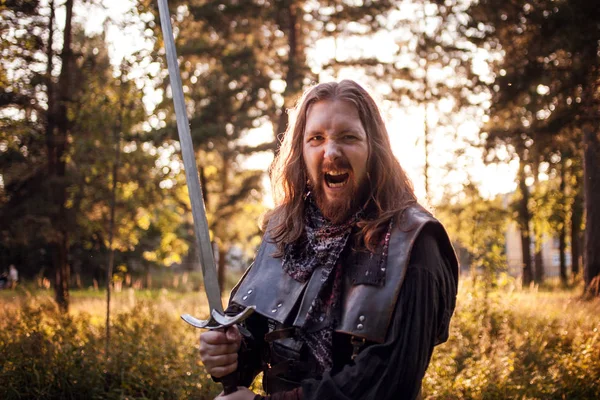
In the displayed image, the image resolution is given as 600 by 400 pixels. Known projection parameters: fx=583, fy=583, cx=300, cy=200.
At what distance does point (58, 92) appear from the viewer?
370 inches

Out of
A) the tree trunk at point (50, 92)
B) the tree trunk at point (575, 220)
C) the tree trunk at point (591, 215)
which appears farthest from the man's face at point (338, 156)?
the tree trunk at point (575, 220)

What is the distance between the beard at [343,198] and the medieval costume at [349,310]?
0.05 metres

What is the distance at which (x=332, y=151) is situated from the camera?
2.19 metres

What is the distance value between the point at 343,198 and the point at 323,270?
0.29 metres

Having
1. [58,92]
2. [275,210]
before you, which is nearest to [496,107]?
[58,92]

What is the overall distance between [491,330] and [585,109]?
3.66 meters

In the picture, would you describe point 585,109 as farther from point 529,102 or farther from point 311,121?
point 311,121

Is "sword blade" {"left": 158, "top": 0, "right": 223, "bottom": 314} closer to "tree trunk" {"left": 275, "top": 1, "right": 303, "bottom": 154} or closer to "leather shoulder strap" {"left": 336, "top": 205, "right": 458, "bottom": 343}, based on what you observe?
"leather shoulder strap" {"left": 336, "top": 205, "right": 458, "bottom": 343}

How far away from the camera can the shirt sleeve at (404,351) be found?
1.76 m

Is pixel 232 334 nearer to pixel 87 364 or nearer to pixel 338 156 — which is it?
pixel 338 156

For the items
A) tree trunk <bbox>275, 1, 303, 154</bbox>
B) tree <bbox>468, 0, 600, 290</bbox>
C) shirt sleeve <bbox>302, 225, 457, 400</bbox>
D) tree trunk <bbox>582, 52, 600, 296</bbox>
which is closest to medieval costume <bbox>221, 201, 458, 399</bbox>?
shirt sleeve <bbox>302, 225, 457, 400</bbox>

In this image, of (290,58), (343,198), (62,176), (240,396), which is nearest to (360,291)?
(343,198)

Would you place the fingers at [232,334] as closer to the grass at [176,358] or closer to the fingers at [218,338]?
the fingers at [218,338]

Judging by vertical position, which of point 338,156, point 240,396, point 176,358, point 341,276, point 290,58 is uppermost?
point 290,58
